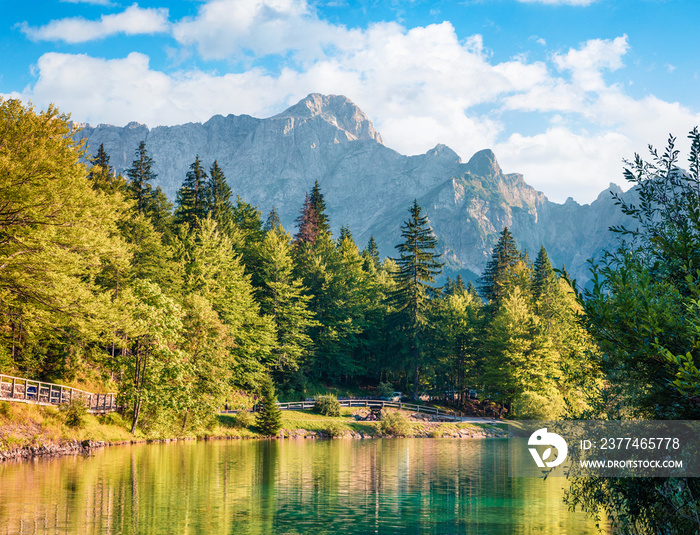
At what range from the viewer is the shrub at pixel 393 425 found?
53688mm

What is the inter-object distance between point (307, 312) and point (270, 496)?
150 feet

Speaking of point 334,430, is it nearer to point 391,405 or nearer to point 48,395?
point 391,405

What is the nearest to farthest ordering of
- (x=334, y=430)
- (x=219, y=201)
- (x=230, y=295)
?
(x=334, y=430) → (x=230, y=295) → (x=219, y=201)

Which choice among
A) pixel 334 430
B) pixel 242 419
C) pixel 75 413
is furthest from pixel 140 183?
pixel 75 413

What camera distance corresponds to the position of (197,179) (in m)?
70.6

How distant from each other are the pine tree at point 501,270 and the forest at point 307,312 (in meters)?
0.31

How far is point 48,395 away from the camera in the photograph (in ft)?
108

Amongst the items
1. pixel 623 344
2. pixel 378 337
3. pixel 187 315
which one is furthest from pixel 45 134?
pixel 378 337

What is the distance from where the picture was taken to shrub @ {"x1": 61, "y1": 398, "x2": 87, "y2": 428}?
3303 centimetres

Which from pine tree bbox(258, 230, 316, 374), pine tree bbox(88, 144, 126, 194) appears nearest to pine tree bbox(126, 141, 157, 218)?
pine tree bbox(88, 144, 126, 194)

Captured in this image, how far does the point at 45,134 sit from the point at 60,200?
13.7ft

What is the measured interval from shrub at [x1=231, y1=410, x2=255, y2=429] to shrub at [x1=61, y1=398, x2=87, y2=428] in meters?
14.7

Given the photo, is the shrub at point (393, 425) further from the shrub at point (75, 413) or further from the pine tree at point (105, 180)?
the pine tree at point (105, 180)

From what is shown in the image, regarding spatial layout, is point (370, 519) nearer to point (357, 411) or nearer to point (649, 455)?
point (649, 455)
